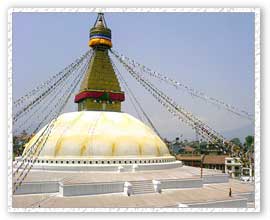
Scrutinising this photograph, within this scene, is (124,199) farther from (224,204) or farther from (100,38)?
(100,38)

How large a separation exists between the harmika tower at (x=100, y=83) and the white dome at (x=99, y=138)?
307mm

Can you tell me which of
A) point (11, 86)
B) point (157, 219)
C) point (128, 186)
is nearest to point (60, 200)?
point (128, 186)

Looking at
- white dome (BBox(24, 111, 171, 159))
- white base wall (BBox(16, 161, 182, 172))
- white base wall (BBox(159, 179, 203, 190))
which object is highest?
white dome (BBox(24, 111, 171, 159))

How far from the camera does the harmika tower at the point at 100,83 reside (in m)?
7.52

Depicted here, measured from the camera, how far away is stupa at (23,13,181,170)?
6609 millimetres

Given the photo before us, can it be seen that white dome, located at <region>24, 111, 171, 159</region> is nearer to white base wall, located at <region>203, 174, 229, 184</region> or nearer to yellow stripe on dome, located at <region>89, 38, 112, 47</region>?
white base wall, located at <region>203, 174, 229, 184</region>

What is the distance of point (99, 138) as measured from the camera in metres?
6.74

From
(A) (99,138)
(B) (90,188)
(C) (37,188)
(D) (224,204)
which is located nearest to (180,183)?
(D) (224,204)

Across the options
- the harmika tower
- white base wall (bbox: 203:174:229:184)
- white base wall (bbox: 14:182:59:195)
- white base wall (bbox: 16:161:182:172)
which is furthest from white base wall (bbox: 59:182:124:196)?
the harmika tower

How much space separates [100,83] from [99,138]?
1.43m

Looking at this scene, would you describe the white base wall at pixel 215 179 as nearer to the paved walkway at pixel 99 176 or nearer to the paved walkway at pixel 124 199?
the paved walkway at pixel 99 176

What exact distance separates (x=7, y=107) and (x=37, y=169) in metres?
2.22

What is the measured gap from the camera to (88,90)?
7484mm

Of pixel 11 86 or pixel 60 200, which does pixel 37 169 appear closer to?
pixel 60 200
